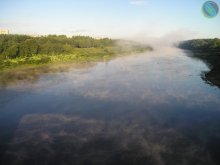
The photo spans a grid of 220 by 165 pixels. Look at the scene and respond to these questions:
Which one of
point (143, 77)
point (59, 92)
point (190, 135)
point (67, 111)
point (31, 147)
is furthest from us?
point (143, 77)

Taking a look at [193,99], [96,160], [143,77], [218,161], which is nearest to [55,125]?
[96,160]

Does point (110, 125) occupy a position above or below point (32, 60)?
below

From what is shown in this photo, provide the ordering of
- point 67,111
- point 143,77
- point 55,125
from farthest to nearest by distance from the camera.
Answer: point 143,77, point 67,111, point 55,125

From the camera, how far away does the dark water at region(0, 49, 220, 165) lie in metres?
15.1

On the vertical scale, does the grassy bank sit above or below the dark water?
above

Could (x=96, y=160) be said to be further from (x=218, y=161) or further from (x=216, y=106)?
(x=216, y=106)

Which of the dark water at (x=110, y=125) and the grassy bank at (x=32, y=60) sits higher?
the grassy bank at (x=32, y=60)

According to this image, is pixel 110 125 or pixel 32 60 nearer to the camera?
pixel 110 125

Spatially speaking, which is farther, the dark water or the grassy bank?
the grassy bank

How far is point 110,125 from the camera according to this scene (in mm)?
19516

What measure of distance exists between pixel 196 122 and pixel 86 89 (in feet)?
48.8

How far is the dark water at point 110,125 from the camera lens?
15062 millimetres

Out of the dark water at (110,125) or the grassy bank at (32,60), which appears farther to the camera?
the grassy bank at (32,60)

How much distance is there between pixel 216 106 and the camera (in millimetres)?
23969
